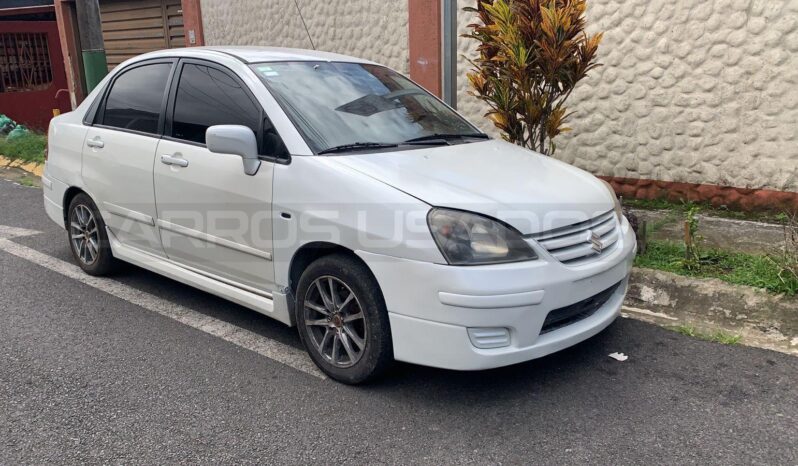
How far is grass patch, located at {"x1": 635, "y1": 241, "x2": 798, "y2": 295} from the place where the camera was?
14.0ft

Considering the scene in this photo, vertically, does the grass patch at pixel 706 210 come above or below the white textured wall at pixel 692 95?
below

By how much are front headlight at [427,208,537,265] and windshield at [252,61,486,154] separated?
85 cm

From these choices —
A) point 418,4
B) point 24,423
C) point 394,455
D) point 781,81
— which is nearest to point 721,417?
point 394,455

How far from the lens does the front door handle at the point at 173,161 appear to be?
13.4 feet

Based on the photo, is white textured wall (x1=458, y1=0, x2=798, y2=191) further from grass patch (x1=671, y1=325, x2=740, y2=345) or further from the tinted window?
the tinted window

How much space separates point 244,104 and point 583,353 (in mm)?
2416

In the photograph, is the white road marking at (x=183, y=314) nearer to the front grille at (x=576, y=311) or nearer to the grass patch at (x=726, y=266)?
the front grille at (x=576, y=311)

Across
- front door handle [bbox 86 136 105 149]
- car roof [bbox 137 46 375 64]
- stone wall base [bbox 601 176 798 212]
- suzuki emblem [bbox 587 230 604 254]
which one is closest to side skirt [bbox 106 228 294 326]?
front door handle [bbox 86 136 105 149]

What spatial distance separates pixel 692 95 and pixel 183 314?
16.0 feet

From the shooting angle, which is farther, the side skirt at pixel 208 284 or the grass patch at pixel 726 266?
the grass patch at pixel 726 266

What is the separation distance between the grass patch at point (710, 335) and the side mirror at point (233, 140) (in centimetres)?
276

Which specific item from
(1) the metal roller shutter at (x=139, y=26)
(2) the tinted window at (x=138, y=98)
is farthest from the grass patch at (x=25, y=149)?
(2) the tinted window at (x=138, y=98)

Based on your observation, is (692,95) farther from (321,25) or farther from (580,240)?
(321,25)

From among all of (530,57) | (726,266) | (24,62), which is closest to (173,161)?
(530,57)
